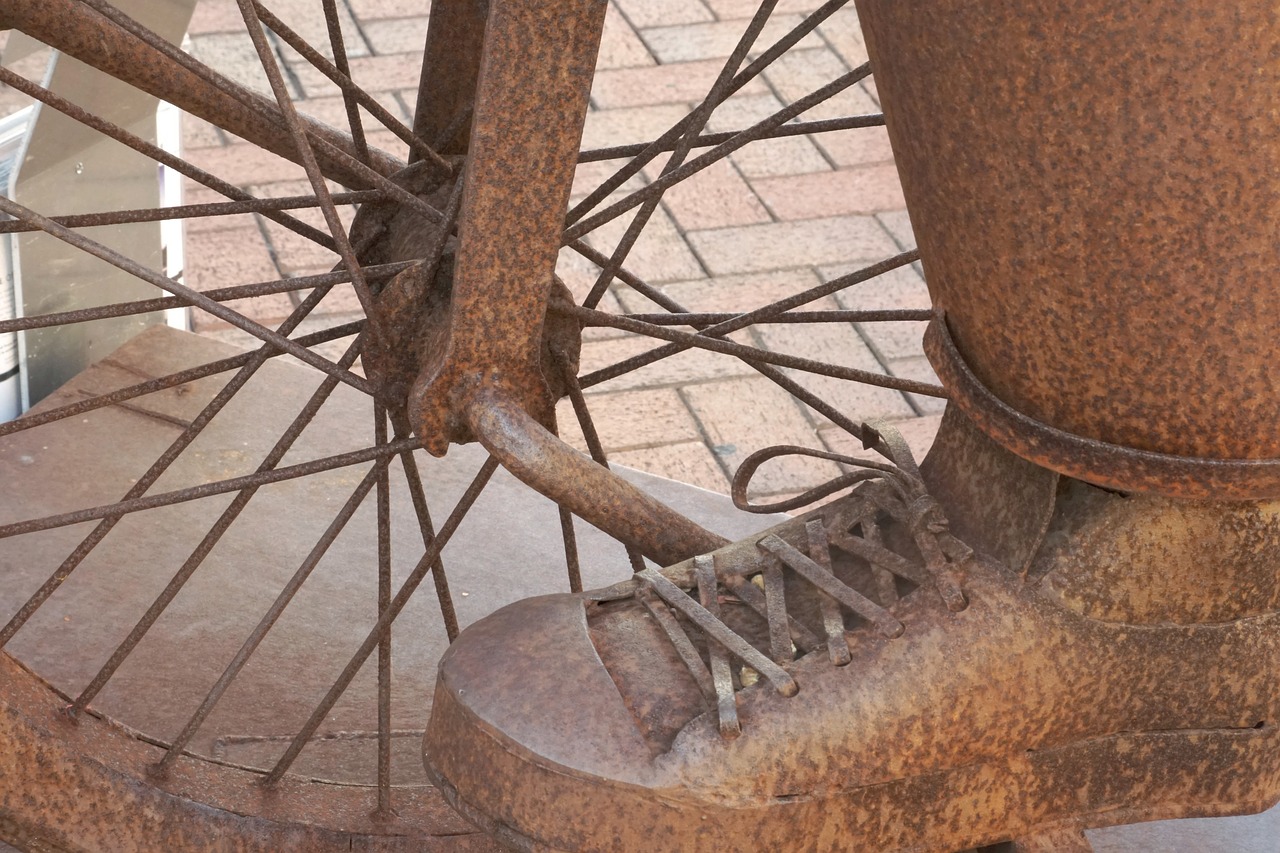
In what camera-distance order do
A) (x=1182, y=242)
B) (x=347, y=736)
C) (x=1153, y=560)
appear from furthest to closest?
(x=347, y=736)
(x=1153, y=560)
(x=1182, y=242)

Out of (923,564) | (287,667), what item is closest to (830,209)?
(287,667)

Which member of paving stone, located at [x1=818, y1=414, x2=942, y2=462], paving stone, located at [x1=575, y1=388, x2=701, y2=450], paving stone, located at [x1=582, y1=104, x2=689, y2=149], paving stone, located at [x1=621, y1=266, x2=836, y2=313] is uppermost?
paving stone, located at [x1=582, y1=104, x2=689, y2=149]

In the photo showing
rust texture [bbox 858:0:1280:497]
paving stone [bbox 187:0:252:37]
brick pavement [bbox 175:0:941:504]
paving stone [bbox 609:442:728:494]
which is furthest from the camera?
paving stone [bbox 187:0:252:37]

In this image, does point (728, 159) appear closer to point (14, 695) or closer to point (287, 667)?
point (287, 667)

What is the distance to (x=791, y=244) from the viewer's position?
2.91m

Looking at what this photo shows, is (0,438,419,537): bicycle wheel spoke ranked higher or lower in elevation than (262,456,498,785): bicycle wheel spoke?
higher

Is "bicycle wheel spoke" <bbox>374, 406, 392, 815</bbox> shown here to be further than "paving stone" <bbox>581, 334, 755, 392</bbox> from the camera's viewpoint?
No

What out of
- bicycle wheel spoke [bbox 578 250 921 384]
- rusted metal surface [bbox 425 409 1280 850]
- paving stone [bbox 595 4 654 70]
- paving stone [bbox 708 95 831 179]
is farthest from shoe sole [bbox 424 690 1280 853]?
paving stone [bbox 595 4 654 70]

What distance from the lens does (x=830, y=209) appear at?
3016 millimetres

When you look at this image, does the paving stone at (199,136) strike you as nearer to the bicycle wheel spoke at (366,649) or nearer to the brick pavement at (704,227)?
the brick pavement at (704,227)

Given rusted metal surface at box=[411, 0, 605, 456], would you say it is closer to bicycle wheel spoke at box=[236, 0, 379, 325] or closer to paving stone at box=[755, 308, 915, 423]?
bicycle wheel spoke at box=[236, 0, 379, 325]

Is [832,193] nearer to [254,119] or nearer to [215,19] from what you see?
[215,19]

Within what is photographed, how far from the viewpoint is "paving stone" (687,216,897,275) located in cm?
286

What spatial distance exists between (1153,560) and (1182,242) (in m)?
0.26
